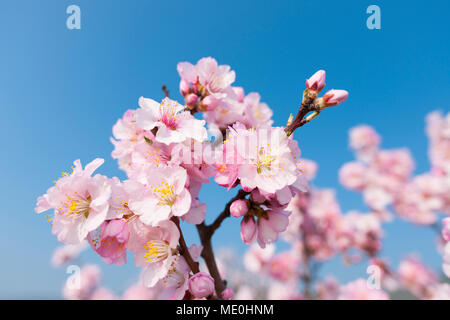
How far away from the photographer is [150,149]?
1031mm

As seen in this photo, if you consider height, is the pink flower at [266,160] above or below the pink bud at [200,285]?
above

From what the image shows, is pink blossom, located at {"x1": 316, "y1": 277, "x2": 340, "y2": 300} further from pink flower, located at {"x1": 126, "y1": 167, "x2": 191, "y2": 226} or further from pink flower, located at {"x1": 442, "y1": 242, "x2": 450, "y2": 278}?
pink flower, located at {"x1": 126, "y1": 167, "x2": 191, "y2": 226}

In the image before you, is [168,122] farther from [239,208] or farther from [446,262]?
[446,262]

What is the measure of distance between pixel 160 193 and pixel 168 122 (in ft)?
0.97

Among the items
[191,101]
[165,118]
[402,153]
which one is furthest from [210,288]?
[402,153]

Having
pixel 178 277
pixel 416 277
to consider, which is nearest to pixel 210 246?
pixel 178 277

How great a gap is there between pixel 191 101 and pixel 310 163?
391 centimetres

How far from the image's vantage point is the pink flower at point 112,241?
0.83 meters

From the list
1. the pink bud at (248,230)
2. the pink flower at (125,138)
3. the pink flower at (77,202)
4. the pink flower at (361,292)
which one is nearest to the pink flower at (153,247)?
the pink flower at (77,202)

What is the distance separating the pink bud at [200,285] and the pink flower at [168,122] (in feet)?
1.46

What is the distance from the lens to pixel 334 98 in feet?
3.21

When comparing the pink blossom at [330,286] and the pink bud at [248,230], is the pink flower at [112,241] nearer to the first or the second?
the pink bud at [248,230]
